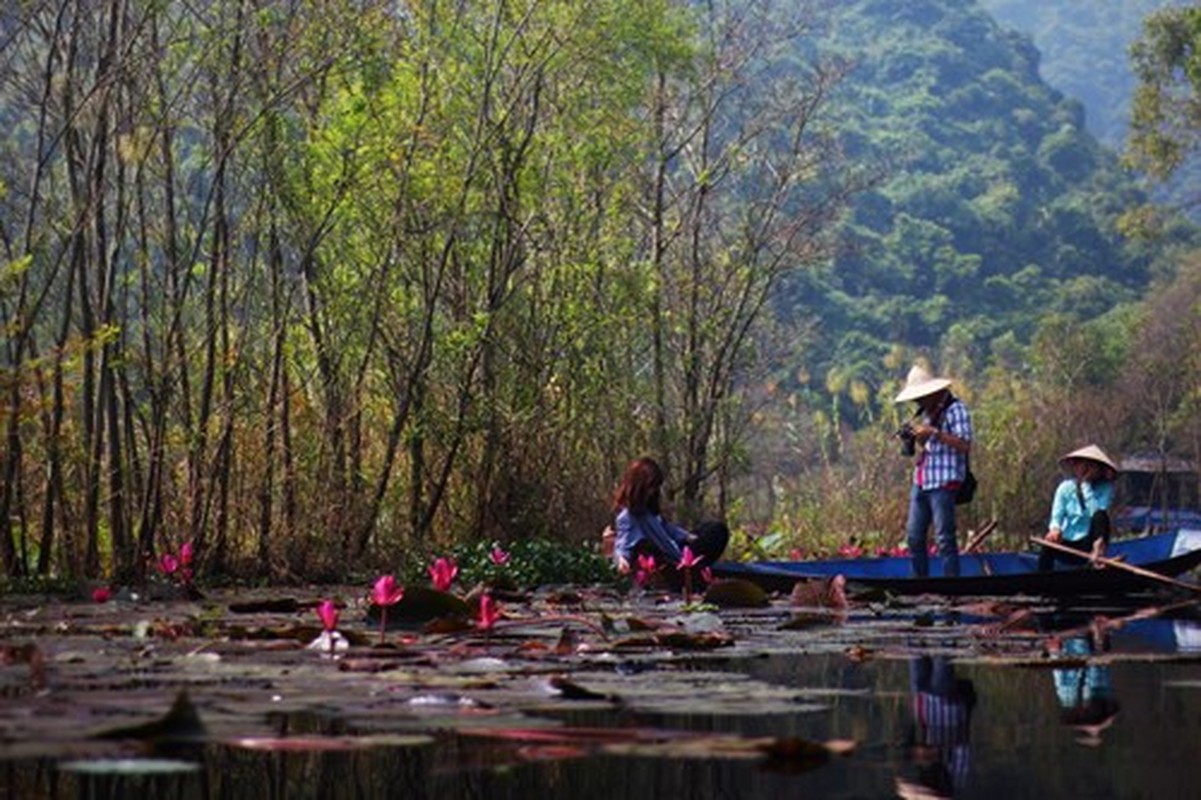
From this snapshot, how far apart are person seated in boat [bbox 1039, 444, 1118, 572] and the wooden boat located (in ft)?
0.77

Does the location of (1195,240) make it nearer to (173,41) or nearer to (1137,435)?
(1137,435)

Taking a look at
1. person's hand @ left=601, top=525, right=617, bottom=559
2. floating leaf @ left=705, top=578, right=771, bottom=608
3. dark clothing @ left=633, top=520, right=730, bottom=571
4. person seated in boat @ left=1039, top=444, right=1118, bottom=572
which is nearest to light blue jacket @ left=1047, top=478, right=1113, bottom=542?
person seated in boat @ left=1039, top=444, right=1118, bottom=572

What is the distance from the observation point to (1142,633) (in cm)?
762

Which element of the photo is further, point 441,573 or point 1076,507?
point 1076,507

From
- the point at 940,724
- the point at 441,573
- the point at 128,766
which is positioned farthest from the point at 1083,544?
the point at 128,766

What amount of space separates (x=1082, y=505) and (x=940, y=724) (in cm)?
810

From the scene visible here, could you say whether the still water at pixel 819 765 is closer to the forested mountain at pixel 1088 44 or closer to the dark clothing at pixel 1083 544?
the dark clothing at pixel 1083 544

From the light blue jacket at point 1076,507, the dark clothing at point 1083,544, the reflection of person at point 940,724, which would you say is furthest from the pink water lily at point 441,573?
the light blue jacket at point 1076,507

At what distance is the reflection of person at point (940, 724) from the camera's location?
132 inches

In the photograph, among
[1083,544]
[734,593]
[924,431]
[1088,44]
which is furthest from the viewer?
[1088,44]

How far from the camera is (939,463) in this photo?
460 inches

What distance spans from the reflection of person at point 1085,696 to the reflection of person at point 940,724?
243 mm

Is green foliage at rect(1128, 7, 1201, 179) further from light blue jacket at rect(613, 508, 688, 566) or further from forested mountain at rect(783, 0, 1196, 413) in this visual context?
light blue jacket at rect(613, 508, 688, 566)

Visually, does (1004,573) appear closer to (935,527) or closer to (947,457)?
(935,527)
